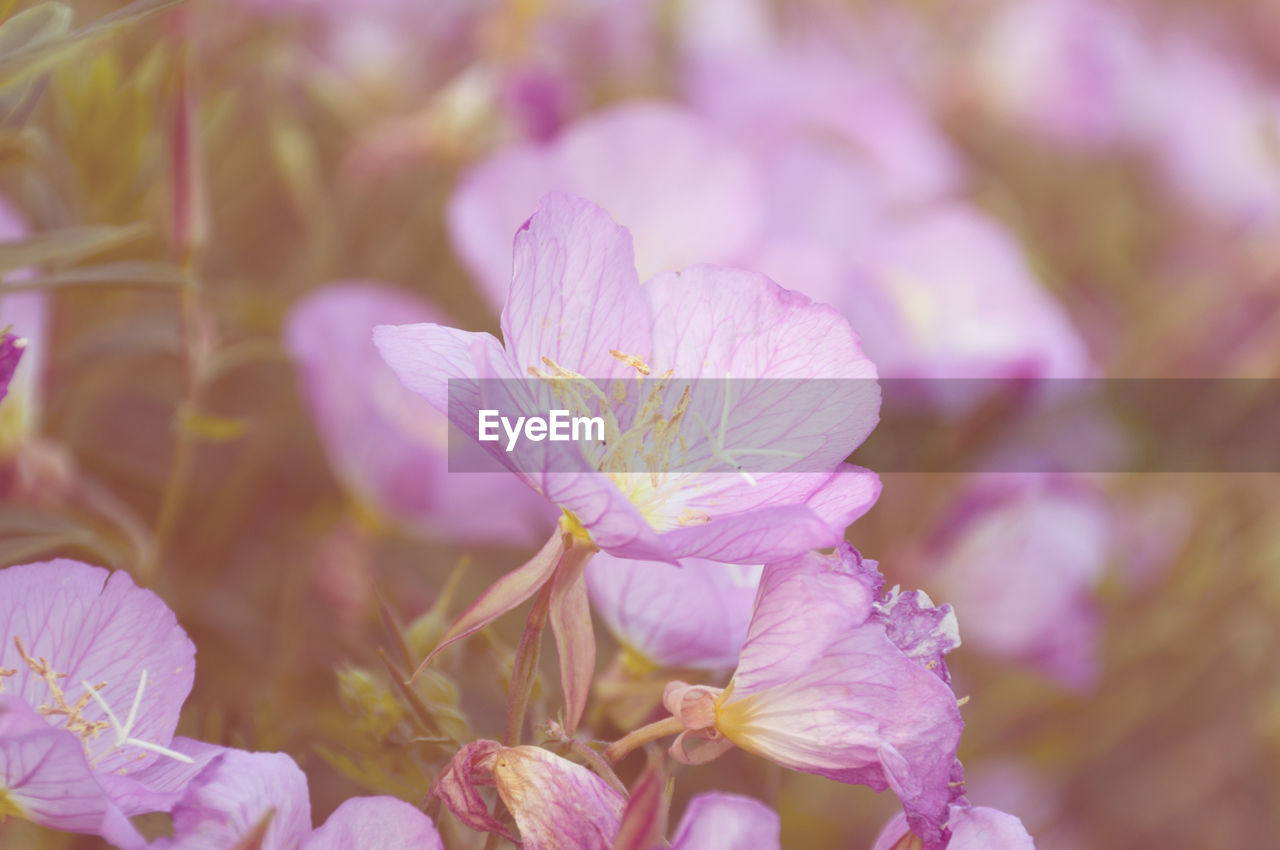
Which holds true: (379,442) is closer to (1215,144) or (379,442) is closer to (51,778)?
(51,778)

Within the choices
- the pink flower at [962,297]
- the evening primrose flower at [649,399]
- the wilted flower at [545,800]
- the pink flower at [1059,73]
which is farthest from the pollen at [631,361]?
the pink flower at [1059,73]

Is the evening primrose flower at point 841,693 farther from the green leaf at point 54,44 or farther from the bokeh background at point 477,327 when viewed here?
the green leaf at point 54,44

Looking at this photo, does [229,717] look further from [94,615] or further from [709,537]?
[709,537]

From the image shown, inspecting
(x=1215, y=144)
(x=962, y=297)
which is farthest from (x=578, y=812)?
(x=1215, y=144)

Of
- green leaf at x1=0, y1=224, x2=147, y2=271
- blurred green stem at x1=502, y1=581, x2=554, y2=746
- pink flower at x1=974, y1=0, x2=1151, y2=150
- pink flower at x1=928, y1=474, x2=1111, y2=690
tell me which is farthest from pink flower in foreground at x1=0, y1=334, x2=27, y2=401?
pink flower at x1=974, y1=0, x2=1151, y2=150

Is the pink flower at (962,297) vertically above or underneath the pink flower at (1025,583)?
above

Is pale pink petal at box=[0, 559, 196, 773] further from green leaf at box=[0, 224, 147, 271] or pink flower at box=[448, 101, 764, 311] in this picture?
pink flower at box=[448, 101, 764, 311]
